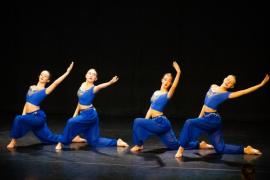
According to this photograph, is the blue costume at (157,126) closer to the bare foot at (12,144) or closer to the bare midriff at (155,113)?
the bare midriff at (155,113)

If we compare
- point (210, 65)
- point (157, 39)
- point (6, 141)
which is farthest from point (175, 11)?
point (6, 141)

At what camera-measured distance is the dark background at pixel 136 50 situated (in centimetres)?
817

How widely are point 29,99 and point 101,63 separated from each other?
313 centimetres

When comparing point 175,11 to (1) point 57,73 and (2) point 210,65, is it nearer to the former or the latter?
(2) point 210,65

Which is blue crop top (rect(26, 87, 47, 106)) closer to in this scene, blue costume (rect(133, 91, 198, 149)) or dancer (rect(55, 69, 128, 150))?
dancer (rect(55, 69, 128, 150))

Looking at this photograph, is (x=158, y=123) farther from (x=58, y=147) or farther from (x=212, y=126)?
(x=58, y=147)

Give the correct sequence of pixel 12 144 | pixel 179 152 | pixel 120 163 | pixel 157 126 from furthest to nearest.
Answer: pixel 12 144 < pixel 157 126 < pixel 179 152 < pixel 120 163

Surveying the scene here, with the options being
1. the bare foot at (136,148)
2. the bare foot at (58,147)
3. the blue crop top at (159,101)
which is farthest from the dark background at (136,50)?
the bare foot at (136,148)

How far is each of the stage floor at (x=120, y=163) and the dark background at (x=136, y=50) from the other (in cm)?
209

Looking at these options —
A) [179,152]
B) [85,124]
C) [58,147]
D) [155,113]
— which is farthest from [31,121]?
[179,152]

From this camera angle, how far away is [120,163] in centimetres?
502

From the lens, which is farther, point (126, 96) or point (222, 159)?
point (126, 96)

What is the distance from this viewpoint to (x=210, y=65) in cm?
838

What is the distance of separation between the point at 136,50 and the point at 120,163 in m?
3.91
